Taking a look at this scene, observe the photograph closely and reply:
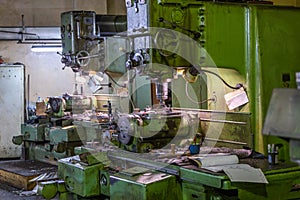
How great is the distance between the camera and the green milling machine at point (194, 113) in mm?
2465

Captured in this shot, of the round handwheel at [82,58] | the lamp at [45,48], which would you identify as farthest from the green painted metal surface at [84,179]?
the lamp at [45,48]

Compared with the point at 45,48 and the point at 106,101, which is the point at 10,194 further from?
the point at 45,48

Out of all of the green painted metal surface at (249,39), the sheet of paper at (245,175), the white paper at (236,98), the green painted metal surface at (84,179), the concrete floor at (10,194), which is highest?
the green painted metal surface at (249,39)

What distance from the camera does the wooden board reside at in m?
4.27

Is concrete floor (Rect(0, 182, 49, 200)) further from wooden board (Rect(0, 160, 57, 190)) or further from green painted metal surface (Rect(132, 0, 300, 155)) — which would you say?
green painted metal surface (Rect(132, 0, 300, 155))

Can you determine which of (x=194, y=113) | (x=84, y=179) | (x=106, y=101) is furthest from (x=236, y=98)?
(x=106, y=101)

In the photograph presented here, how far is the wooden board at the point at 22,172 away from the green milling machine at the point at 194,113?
1.17 metres

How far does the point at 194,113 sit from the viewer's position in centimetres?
319

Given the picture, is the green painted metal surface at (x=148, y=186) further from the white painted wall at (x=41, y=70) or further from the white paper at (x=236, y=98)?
the white painted wall at (x=41, y=70)

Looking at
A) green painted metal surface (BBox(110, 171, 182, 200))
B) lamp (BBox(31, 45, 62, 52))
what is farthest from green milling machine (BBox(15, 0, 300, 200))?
lamp (BBox(31, 45, 62, 52))

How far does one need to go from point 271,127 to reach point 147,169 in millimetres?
1536

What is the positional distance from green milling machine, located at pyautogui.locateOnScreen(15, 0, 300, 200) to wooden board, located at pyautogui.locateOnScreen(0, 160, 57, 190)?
1.17 meters

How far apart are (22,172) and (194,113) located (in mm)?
1981

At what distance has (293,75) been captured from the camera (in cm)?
285
